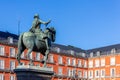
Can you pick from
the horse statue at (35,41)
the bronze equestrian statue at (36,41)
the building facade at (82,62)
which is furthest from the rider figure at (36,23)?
the building facade at (82,62)

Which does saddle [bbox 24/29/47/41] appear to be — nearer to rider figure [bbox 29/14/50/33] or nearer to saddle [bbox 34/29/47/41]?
saddle [bbox 34/29/47/41]

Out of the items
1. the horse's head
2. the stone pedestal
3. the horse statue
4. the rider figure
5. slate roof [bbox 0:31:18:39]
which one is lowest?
the stone pedestal

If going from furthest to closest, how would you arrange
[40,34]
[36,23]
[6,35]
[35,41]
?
[6,35] → [36,23] → [40,34] → [35,41]

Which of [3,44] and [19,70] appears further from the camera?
[3,44]

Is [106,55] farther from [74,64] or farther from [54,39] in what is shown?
[54,39]

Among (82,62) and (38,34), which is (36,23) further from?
(82,62)

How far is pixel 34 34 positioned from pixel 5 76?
181 ft

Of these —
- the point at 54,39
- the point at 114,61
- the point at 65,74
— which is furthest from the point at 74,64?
the point at 54,39

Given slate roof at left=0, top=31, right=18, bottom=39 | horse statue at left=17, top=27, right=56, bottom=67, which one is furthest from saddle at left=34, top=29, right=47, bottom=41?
slate roof at left=0, top=31, right=18, bottom=39

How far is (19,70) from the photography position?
63.4ft

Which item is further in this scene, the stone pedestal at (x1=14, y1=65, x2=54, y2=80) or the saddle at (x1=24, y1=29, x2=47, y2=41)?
the saddle at (x1=24, y1=29, x2=47, y2=41)

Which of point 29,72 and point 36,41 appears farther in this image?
point 36,41

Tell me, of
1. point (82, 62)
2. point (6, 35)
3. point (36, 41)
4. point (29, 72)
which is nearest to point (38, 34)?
point (36, 41)

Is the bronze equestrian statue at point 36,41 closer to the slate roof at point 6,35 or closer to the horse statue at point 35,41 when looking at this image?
the horse statue at point 35,41
